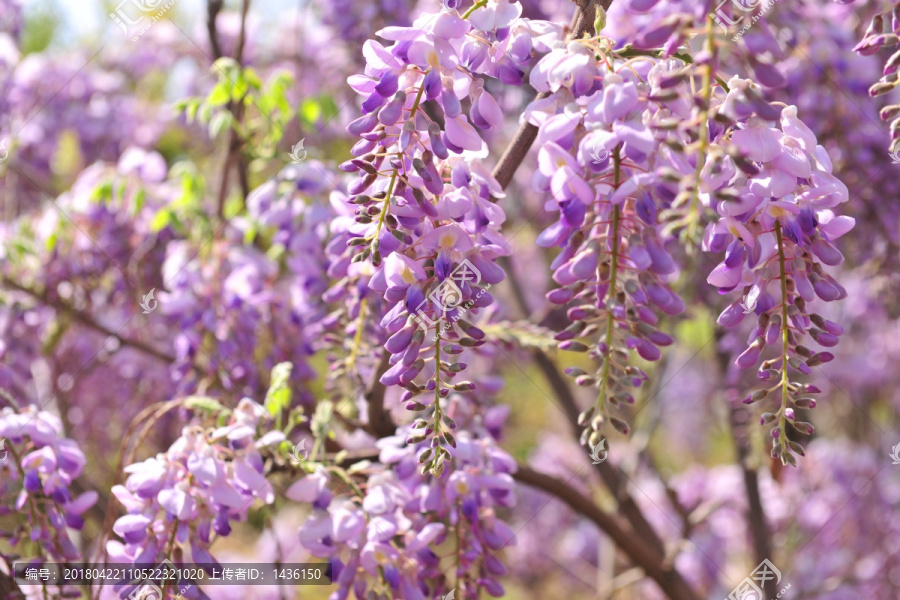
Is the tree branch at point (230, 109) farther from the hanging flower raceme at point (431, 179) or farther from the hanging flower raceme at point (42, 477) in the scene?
the hanging flower raceme at point (431, 179)

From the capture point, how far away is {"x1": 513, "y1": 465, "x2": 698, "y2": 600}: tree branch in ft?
5.33

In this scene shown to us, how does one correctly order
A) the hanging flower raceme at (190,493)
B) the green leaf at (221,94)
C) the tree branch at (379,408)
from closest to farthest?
the hanging flower raceme at (190,493) → the tree branch at (379,408) → the green leaf at (221,94)

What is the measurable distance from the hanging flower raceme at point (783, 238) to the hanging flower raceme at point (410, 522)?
52 cm

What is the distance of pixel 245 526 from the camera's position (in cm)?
470

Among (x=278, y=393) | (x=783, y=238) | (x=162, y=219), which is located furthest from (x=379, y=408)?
(x=162, y=219)

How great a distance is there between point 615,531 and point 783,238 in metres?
1.09

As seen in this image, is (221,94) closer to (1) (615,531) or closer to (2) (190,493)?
(2) (190,493)

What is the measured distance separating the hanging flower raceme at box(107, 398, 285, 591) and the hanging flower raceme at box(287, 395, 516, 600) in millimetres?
102

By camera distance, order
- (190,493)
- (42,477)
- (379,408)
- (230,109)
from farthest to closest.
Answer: (230,109) < (379,408) < (42,477) < (190,493)

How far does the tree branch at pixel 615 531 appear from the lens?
1.62m

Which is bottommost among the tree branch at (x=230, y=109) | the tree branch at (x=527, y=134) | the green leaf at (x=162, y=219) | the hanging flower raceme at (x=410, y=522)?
the hanging flower raceme at (x=410, y=522)

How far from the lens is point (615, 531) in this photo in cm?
185

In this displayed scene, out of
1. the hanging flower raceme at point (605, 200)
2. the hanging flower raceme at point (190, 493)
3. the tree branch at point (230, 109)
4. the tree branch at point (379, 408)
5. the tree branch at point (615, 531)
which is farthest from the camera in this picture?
the tree branch at point (230, 109)

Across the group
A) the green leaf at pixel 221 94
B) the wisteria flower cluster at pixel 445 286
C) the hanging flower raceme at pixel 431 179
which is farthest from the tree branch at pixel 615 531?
the green leaf at pixel 221 94
